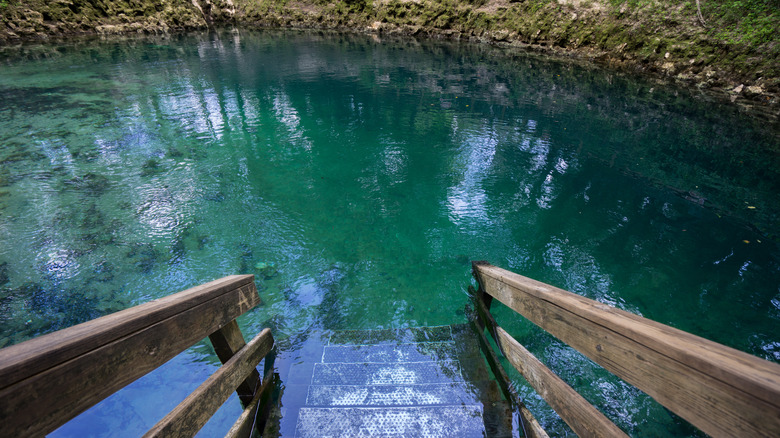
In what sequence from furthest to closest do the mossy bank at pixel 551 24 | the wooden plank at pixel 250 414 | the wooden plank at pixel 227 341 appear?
the mossy bank at pixel 551 24, the wooden plank at pixel 227 341, the wooden plank at pixel 250 414

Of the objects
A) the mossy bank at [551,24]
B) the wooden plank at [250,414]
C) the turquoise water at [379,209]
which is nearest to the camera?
the wooden plank at [250,414]

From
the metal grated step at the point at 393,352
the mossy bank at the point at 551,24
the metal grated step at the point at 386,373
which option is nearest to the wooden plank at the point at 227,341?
the metal grated step at the point at 386,373

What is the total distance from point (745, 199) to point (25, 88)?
1996 centimetres

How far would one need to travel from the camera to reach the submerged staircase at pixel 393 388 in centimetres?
196

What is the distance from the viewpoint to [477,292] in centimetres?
280

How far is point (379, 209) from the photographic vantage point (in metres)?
5.44

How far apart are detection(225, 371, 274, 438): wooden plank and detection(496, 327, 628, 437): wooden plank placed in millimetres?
1495

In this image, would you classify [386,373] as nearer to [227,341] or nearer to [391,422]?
[391,422]

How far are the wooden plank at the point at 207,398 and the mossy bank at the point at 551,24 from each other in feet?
53.1

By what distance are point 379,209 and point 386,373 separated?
3.30 m

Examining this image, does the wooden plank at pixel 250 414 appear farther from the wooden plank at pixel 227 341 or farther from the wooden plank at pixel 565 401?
the wooden plank at pixel 565 401

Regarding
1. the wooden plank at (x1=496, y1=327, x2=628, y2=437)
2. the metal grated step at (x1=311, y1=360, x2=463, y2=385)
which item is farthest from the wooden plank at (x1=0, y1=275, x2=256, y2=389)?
the wooden plank at (x1=496, y1=327, x2=628, y2=437)

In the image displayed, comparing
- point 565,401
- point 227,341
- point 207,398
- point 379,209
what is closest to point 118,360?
point 207,398

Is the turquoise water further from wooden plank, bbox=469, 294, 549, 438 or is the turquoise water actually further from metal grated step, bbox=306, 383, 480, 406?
metal grated step, bbox=306, 383, 480, 406
